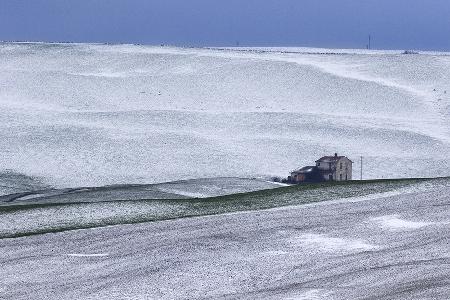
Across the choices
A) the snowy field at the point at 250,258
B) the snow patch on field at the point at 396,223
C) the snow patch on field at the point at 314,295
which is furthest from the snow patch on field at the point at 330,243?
the snow patch on field at the point at 314,295

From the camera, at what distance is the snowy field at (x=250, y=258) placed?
22109 millimetres

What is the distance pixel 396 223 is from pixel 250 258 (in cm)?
716

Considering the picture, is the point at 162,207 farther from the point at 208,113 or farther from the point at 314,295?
the point at 208,113

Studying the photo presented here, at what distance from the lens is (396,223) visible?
31.1 metres

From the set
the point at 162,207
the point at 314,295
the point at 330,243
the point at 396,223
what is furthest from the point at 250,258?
the point at 162,207

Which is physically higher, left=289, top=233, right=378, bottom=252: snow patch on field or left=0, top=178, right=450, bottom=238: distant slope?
left=289, top=233, right=378, bottom=252: snow patch on field

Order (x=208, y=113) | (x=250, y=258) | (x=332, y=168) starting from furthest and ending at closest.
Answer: (x=208, y=113)
(x=332, y=168)
(x=250, y=258)

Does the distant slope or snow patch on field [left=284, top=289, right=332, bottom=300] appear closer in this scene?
snow patch on field [left=284, top=289, right=332, bottom=300]

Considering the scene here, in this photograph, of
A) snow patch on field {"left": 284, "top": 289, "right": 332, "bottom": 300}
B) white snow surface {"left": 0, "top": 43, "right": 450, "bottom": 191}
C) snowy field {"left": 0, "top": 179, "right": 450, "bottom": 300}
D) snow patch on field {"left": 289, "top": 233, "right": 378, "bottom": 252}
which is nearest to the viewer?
snow patch on field {"left": 284, "top": 289, "right": 332, "bottom": 300}

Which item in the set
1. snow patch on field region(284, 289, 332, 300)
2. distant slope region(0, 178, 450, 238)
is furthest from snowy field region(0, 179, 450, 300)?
distant slope region(0, 178, 450, 238)

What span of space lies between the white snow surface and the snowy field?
35.5 meters

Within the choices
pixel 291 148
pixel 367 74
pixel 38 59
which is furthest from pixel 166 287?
pixel 38 59

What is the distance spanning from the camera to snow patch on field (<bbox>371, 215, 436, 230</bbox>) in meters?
30.3

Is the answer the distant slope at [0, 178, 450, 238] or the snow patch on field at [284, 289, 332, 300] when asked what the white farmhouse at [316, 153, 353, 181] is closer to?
the distant slope at [0, 178, 450, 238]
